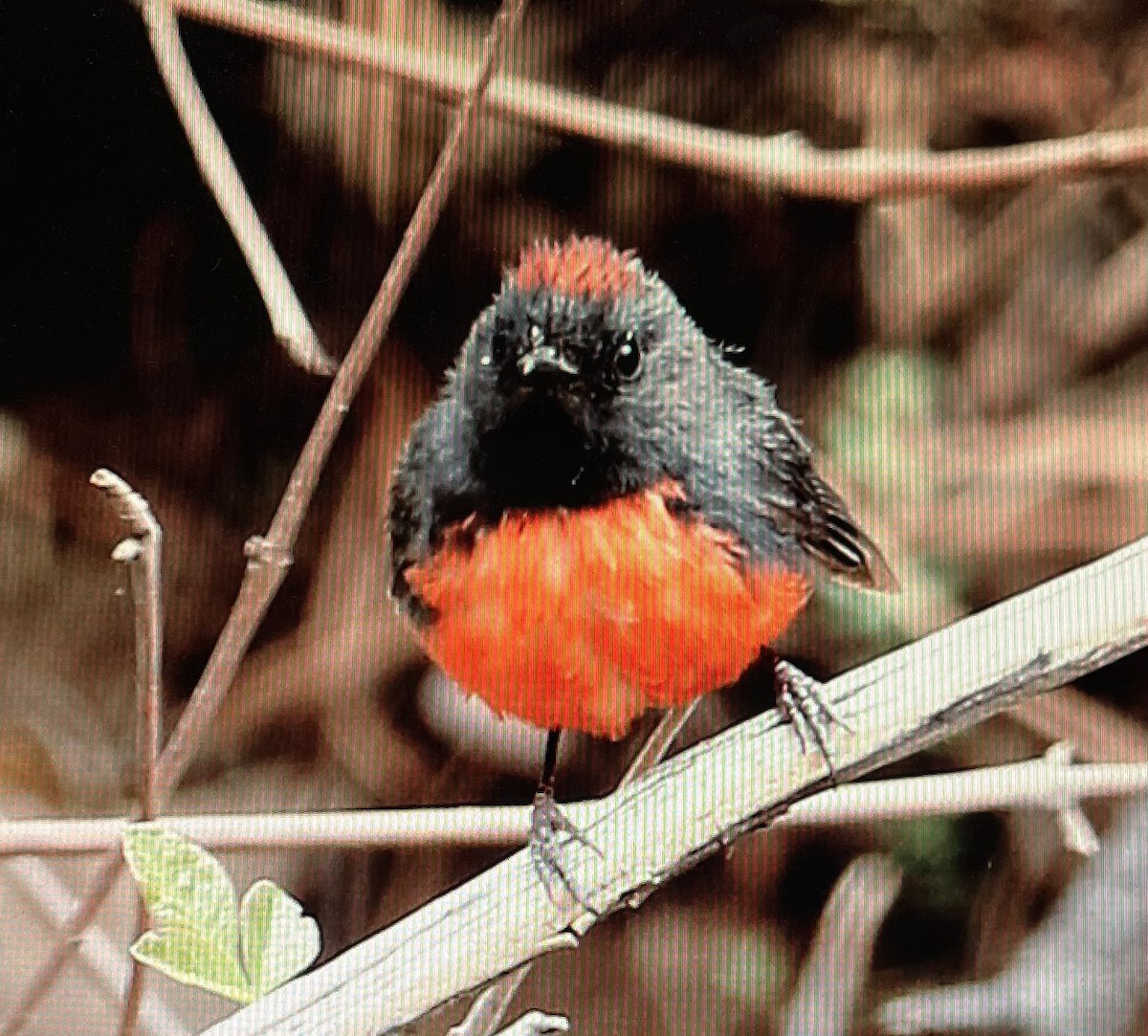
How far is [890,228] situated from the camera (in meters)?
0.80

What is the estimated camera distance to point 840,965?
74 centimetres

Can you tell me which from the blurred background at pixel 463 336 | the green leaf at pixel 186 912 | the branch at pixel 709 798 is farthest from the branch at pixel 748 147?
the green leaf at pixel 186 912

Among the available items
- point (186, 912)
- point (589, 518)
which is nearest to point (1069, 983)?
point (589, 518)

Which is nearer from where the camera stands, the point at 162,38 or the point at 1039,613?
the point at 1039,613

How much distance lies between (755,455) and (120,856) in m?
0.40

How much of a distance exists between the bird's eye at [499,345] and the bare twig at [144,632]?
8.1 inches

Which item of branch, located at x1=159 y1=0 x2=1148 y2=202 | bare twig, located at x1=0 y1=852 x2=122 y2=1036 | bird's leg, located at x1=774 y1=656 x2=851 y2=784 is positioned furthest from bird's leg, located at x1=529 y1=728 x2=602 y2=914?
branch, located at x1=159 y1=0 x2=1148 y2=202

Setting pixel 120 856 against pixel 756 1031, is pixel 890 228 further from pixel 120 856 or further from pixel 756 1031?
pixel 120 856

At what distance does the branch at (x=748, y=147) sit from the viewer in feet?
2.62

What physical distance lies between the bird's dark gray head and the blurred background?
5 centimetres

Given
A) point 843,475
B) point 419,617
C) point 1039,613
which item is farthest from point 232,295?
point 1039,613

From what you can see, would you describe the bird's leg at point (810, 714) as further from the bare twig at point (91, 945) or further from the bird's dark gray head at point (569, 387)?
the bare twig at point (91, 945)

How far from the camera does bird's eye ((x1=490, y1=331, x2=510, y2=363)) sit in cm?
72

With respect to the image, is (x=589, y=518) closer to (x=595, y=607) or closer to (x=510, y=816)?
(x=595, y=607)
